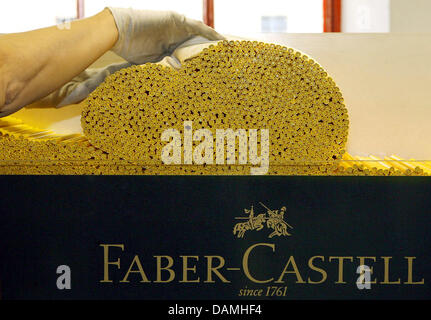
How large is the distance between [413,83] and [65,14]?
1.18 m

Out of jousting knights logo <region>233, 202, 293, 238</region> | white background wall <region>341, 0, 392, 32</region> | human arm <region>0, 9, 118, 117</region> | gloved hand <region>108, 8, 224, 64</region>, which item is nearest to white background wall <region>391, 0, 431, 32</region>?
white background wall <region>341, 0, 392, 32</region>

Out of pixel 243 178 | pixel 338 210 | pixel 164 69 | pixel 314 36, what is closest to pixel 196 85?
pixel 164 69

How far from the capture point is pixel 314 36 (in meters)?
1.44

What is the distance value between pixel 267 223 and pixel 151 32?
2.00 feet

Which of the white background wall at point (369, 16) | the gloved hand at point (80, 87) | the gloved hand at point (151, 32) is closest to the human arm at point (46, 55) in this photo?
the gloved hand at point (151, 32)

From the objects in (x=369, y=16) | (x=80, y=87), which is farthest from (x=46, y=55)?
(x=369, y=16)

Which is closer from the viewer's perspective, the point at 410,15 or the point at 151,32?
the point at 151,32

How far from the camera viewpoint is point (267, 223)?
1049 mm

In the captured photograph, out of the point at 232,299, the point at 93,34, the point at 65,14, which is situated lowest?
the point at 232,299

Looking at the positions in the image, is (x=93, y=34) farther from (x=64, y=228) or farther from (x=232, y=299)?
(x=232, y=299)

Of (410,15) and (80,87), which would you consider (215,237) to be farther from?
(410,15)

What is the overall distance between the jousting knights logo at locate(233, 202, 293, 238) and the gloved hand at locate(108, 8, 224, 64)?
0.50 meters

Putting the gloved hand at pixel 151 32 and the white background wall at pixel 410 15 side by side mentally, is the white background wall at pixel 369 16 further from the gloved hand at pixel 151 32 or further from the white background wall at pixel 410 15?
the gloved hand at pixel 151 32

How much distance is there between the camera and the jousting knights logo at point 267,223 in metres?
1.05
